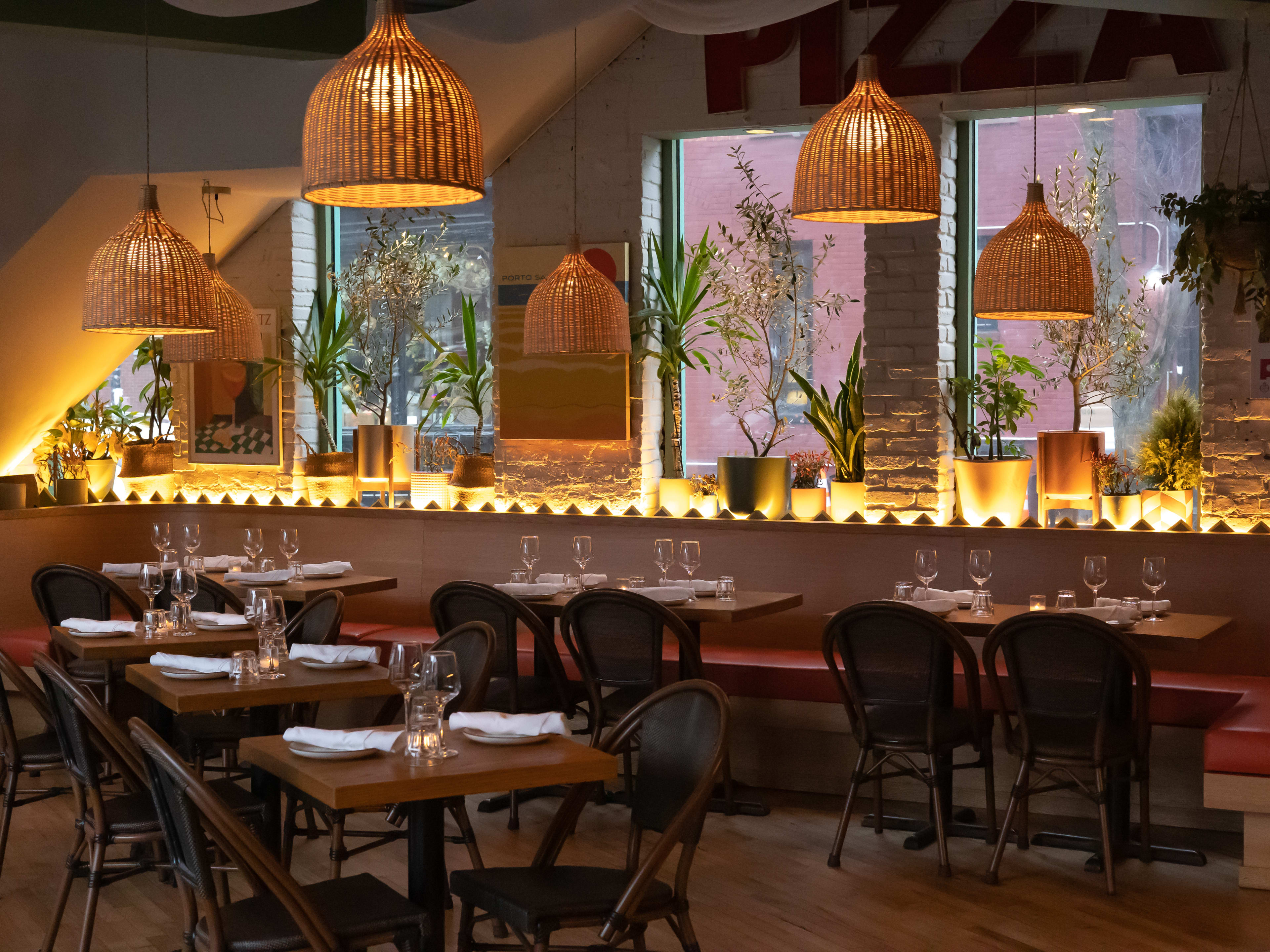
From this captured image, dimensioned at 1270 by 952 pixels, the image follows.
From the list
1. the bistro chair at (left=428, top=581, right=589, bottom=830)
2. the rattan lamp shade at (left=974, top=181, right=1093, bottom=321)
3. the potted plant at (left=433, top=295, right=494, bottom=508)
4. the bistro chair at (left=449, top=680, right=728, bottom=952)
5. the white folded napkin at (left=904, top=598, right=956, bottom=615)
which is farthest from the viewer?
the potted plant at (left=433, top=295, right=494, bottom=508)

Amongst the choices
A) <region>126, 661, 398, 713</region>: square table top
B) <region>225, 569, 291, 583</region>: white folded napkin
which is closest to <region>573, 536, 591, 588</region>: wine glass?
<region>225, 569, 291, 583</region>: white folded napkin

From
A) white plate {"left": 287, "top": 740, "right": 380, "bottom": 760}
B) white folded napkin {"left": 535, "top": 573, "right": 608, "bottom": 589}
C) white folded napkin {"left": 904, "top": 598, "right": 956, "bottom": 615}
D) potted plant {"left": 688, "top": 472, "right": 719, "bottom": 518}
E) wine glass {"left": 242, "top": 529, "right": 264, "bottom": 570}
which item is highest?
potted plant {"left": 688, "top": 472, "right": 719, "bottom": 518}

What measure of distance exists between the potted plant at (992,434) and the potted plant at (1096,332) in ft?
0.42

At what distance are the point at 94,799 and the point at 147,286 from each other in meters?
1.80

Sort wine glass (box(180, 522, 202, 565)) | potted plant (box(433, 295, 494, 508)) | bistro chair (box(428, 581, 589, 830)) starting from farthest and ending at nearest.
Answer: potted plant (box(433, 295, 494, 508)), wine glass (box(180, 522, 202, 565)), bistro chair (box(428, 581, 589, 830))

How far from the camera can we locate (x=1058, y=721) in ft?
15.4

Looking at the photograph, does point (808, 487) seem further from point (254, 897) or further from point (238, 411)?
point (254, 897)

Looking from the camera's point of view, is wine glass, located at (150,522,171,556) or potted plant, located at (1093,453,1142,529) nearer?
potted plant, located at (1093,453,1142,529)

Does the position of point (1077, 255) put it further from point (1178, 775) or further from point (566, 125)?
point (566, 125)

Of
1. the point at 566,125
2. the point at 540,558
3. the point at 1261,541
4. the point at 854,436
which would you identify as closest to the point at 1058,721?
the point at 1261,541

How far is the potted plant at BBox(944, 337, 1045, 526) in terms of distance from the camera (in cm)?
637

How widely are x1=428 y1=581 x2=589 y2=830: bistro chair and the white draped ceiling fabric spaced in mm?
2206

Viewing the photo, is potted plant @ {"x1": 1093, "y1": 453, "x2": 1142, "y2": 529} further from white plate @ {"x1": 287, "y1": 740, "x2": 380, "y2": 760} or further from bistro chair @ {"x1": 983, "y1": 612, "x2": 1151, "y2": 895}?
white plate @ {"x1": 287, "y1": 740, "x2": 380, "y2": 760}

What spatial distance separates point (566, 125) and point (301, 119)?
137 cm
